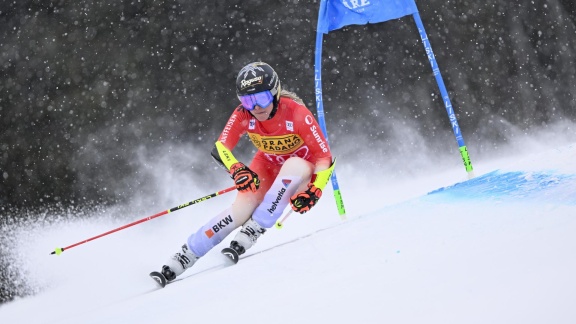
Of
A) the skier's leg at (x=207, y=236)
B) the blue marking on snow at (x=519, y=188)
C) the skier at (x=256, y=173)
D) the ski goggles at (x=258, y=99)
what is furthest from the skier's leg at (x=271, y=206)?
the blue marking on snow at (x=519, y=188)

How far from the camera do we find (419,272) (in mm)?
2920

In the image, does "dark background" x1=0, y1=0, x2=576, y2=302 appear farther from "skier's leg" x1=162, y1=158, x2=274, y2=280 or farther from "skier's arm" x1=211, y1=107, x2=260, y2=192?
"skier's leg" x1=162, y1=158, x2=274, y2=280

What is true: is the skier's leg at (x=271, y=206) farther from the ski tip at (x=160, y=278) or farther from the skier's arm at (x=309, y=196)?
the ski tip at (x=160, y=278)

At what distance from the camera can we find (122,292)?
5.34 meters

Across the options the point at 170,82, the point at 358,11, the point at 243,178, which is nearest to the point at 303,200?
the point at 243,178

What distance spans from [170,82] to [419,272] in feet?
18.3

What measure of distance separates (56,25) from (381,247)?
6.13 m

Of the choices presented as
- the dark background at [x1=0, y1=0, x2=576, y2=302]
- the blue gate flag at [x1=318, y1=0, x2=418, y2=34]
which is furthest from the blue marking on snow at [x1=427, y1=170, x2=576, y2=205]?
the dark background at [x1=0, y1=0, x2=576, y2=302]

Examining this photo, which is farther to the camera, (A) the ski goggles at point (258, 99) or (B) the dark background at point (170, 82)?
(B) the dark background at point (170, 82)

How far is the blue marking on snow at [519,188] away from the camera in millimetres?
3775

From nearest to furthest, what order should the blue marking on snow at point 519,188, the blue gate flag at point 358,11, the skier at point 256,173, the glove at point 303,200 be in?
the blue marking on snow at point 519,188, the glove at point 303,200, the skier at point 256,173, the blue gate flag at point 358,11

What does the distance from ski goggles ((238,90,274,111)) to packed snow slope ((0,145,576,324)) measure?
1047mm

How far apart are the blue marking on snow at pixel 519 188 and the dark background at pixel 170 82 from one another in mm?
3062

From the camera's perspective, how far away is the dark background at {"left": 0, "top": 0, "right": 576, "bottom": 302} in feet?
25.0
